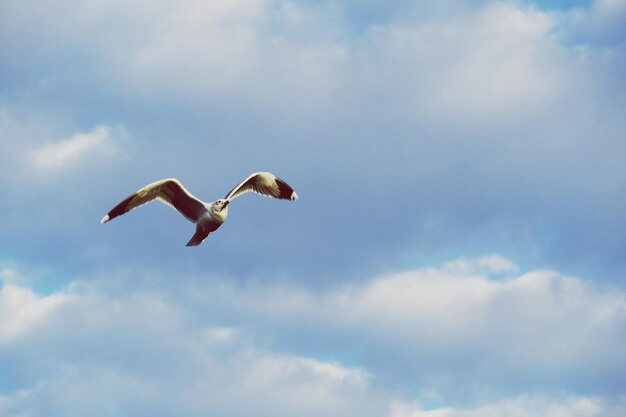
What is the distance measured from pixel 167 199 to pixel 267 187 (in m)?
5.55

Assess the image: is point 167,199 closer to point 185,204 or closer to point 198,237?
point 185,204

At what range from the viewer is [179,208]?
38.9 meters

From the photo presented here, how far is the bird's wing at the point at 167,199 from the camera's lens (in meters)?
37.4

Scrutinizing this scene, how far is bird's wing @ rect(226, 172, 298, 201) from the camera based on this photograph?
134 ft

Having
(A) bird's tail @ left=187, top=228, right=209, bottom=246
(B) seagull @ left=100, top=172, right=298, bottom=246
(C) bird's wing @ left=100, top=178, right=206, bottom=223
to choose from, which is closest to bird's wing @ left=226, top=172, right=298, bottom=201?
(B) seagull @ left=100, top=172, right=298, bottom=246

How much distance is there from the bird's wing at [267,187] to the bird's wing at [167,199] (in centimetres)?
243

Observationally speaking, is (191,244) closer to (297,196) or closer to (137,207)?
(137,207)

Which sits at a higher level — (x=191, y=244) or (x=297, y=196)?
(x=297, y=196)

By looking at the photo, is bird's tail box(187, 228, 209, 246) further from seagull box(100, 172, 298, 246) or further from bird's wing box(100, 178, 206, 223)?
bird's wing box(100, 178, 206, 223)

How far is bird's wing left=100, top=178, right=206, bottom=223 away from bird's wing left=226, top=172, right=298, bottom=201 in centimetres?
243

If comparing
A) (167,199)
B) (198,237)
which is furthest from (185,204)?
(198,237)

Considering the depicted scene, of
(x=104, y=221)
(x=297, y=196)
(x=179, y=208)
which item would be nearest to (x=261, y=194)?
(x=297, y=196)

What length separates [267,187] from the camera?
41656mm

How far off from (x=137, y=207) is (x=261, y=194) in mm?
6800
